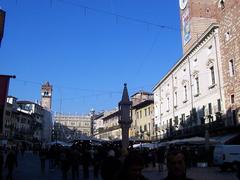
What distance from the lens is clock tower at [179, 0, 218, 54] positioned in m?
48.5

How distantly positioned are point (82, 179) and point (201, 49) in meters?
25.0

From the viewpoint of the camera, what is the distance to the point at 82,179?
19.7m

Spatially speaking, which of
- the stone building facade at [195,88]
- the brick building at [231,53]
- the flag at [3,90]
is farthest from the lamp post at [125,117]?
the stone building facade at [195,88]

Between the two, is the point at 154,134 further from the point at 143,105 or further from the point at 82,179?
the point at 82,179

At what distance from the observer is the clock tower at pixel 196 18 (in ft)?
159

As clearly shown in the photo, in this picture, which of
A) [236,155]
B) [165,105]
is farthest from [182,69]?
[236,155]

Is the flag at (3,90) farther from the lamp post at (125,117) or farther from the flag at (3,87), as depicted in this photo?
the lamp post at (125,117)

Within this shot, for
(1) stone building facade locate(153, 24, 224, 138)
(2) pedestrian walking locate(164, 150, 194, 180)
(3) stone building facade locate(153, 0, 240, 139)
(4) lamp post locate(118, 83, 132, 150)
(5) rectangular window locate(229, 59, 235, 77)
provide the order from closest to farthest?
(2) pedestrian walking locate(164, 150, 194, 180) → (4) lamp post locate(118, 83, 132, 150) → (5) rectangular window locate(229, 59, 235, 77) → (3) stone building facade locate(153, 0, 240, 139) → (1) stone building facade locate(153, 24, 224, 138)

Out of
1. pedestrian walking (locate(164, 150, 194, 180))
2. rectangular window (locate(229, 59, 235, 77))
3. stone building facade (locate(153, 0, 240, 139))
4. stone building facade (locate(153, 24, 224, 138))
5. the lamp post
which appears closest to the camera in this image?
pedestrian walking (locate(164, 150, 194, 180))

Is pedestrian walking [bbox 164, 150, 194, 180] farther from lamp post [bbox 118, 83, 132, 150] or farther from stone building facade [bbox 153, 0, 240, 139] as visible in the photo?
stone building facade [bbox 153, 0, 240, 139]

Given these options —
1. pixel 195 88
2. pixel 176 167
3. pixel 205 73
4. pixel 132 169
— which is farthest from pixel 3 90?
pixel 195 88

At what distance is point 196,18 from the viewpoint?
4916cm

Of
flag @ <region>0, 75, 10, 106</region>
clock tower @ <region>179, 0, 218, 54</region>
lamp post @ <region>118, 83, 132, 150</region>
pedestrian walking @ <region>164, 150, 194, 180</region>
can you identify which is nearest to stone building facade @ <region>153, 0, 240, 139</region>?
clock tower @ <region>179, 0, 218, 54</region>

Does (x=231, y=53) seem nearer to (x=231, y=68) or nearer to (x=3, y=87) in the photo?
(x=231, y=68)
